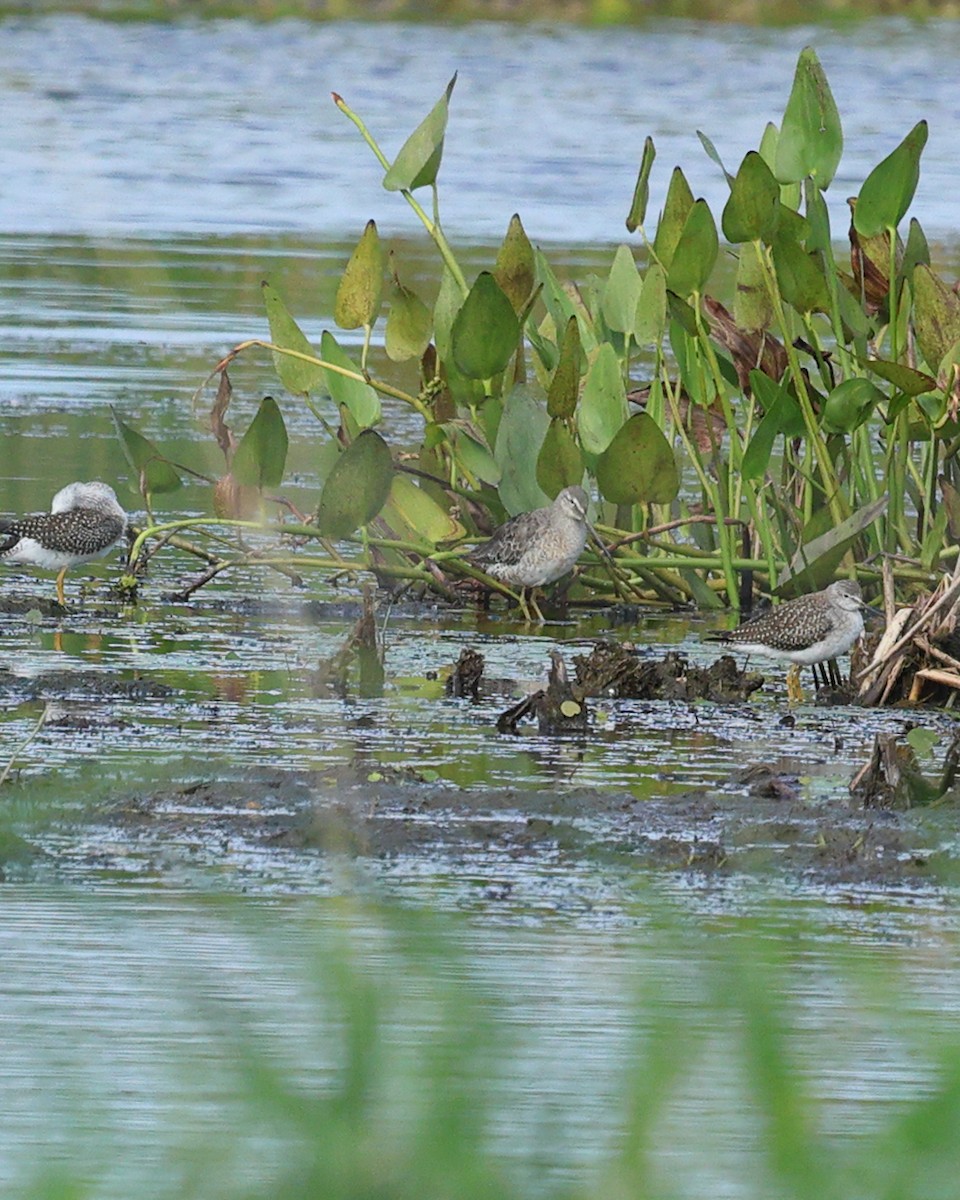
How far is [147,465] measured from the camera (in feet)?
32.1

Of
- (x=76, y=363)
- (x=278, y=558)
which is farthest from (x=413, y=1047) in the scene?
(x=76, y=363)

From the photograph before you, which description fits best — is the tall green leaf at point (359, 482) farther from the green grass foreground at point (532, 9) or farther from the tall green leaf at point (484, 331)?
the green grass foreground at point (532, 9)

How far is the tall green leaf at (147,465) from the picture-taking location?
9.75 meters

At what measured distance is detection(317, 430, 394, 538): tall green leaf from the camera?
909cm

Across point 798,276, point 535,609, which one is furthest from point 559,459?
point 798,276

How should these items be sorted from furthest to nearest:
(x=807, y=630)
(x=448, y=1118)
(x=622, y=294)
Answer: (x=622, y=294) < (x=807, y=630) < (x=448, y=1118)

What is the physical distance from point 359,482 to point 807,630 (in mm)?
1609

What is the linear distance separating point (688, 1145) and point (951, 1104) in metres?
Result: 0.86

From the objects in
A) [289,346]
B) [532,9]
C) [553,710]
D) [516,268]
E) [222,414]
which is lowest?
[553,710]

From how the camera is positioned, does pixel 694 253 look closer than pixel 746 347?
Yes

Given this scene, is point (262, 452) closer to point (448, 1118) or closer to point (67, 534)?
point (67, 534)

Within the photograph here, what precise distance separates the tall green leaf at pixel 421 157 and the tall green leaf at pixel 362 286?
0.19 metres

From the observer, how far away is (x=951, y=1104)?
321 cm

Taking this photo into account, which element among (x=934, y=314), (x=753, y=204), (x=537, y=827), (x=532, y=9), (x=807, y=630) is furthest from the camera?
(x=532, y=9)
